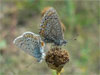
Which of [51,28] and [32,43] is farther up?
[51,28]

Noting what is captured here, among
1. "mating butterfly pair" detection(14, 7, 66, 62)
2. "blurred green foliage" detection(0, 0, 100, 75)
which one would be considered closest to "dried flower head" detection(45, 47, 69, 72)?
"mating butterfly pair" detection(14, 7, 66, 62)

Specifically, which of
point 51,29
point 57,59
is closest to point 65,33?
point 51,29

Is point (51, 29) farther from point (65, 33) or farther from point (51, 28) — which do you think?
point (65, 33)

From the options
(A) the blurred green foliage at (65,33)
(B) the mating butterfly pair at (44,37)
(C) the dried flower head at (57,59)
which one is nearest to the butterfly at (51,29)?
(B) the mating butterfly pair at (44,37)

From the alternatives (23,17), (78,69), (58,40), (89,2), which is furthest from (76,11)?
(58,40)

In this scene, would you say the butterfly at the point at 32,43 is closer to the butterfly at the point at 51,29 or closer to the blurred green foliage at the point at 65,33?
the butterfly at the point at 51,29

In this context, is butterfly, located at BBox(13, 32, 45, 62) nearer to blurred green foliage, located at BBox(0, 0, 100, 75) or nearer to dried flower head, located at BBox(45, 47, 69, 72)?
dried flower head, located at BBox(45, 47, 69, 72)

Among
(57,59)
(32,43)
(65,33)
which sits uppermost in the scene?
(65,33)
